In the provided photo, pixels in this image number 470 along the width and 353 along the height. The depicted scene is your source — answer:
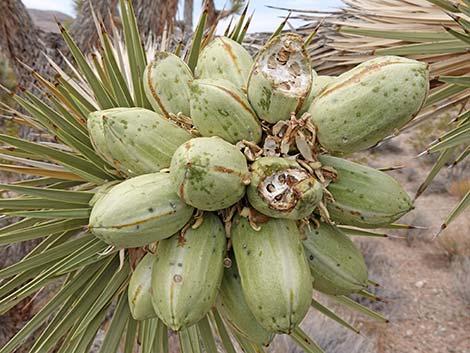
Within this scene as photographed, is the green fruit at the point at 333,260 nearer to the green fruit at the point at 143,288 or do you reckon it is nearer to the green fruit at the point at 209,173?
the green fruit at the point at 209,173

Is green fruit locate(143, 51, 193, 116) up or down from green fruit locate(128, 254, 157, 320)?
up

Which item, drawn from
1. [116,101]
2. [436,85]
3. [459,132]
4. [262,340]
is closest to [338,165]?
[262,340]

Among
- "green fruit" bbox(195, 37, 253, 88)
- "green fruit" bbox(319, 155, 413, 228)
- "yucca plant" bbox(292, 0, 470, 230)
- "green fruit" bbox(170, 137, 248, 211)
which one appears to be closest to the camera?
"green fruit" bbox(170, 137, 248, 211)

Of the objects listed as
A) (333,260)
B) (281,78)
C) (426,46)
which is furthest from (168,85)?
(426,46)

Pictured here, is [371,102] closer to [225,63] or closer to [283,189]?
[283,189]

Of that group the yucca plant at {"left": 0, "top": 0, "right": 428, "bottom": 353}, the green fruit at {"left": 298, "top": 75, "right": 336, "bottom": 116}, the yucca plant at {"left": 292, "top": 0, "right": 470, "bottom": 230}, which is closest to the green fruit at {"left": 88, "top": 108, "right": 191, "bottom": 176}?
the yucca plant at {"left": 0, "top": 0, "right": 428, "bottom": 353}

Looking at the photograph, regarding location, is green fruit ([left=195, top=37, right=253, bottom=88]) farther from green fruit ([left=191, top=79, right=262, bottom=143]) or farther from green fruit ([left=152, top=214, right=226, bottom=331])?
green fruit ([left=152, top=214, right=226, bottom=331])

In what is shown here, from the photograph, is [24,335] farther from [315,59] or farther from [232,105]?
[315,59]

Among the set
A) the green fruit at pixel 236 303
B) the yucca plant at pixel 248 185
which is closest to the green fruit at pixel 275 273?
the yucca plant at pixel 248 185
